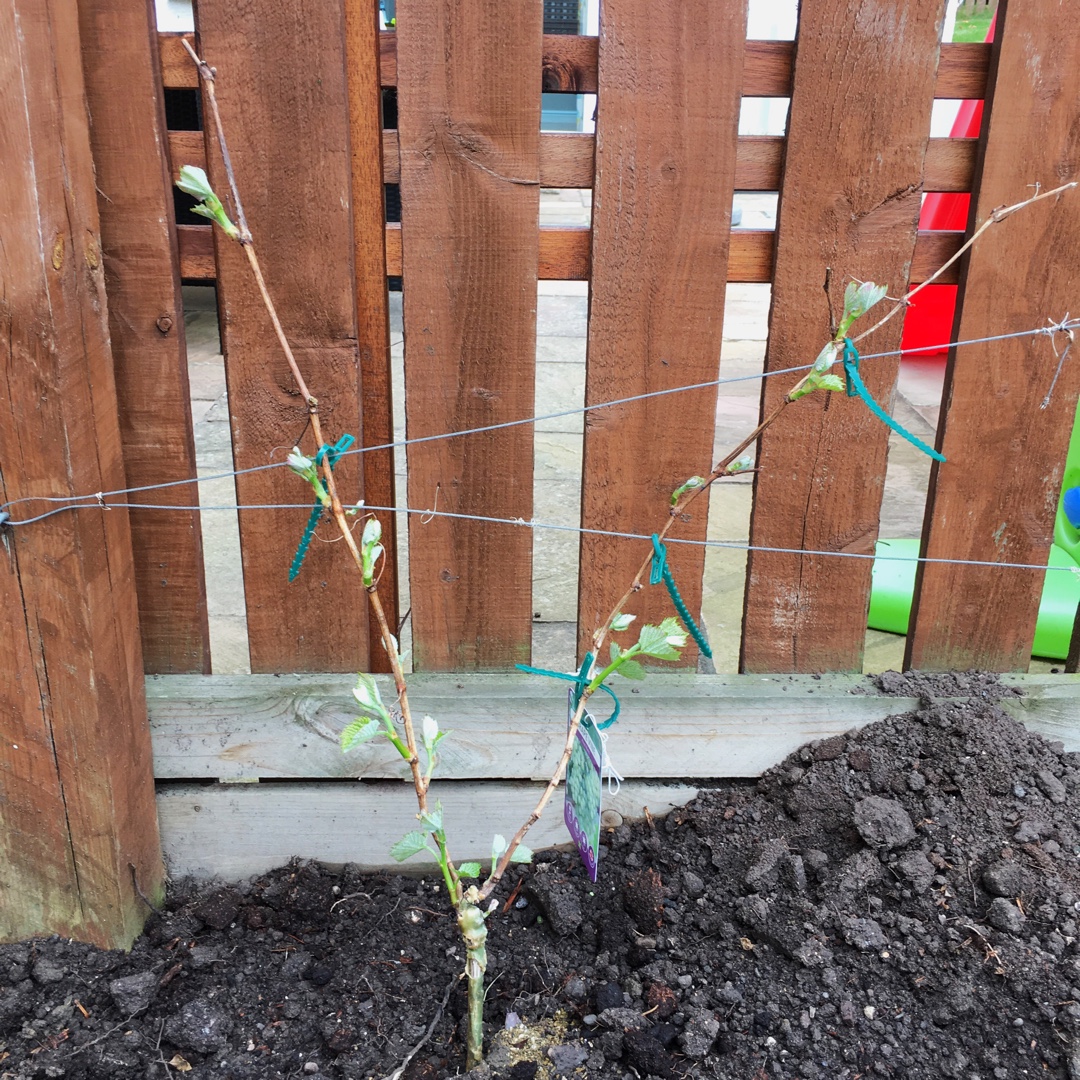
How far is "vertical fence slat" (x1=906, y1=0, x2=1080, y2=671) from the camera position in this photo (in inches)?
66.8

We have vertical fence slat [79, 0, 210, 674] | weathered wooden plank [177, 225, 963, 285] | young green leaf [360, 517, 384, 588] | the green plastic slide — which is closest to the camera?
young green leaf [360, 517, 384, 588]

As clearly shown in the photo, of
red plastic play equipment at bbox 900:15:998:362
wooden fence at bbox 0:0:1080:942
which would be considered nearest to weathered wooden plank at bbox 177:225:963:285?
wooden fence at bbox 0:0:1080:942

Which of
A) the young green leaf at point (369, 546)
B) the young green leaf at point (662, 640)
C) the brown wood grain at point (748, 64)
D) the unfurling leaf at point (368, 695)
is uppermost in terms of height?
the brown wood grain at point (748, 64)

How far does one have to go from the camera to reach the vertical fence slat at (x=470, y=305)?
1.64 m

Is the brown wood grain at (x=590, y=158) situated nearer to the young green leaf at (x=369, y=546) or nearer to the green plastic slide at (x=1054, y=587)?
the young green leaf at (x=369, y=546)

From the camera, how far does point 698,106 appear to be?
65.8 inches

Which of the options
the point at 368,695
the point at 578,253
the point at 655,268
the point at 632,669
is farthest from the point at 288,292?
the point at 632,669

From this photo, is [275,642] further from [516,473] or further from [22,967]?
[22,967]

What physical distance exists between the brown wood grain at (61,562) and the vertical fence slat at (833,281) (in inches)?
42.1

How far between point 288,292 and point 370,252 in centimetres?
15

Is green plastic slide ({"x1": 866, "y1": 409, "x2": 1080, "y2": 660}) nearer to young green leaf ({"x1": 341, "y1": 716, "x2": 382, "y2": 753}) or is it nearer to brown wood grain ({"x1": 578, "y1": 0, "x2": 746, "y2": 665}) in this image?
brown wood grain ({"x1": 578, "y1": 0, "x2": 746, "y2": 665})

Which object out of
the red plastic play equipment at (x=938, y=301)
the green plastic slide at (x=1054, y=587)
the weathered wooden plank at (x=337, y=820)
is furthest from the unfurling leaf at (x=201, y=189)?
the red plastic play equipment at (x=938, y=301)

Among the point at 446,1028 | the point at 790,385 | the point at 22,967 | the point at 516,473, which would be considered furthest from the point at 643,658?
the point at 22,967

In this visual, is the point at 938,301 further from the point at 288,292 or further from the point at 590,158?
the point at 288,292
